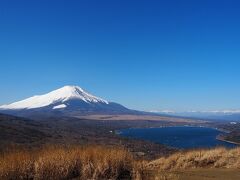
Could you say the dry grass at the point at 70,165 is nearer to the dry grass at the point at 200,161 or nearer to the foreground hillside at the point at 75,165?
the foreground hillside at the point at 75,165

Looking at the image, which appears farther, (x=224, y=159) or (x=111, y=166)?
(x=224, y=159)

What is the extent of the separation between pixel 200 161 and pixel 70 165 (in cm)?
705

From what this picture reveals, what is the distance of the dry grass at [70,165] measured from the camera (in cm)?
1016

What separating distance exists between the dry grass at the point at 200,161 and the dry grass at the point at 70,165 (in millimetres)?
4014

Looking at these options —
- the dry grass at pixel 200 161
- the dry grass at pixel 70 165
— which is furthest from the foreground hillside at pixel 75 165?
the dry grass at pixel 200 161

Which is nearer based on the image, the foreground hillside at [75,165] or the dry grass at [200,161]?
the foreground hillside at [75,165]

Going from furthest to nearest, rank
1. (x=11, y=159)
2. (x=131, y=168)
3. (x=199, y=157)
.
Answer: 1. (x=199, y=157)
2. (x=131, y=168)
3. (x=11, y=159)

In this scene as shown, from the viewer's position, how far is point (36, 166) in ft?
33.7

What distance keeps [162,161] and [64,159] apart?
630cm

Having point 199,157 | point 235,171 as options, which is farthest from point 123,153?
point 199,157

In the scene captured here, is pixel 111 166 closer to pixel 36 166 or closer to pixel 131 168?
pixel 131 168

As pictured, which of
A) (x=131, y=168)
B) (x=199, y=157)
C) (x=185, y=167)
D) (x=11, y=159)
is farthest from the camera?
(x=199, y=157)

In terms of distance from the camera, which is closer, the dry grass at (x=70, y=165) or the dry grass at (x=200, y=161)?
the dry grass at (x=70, y=165)

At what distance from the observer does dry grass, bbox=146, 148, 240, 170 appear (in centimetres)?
1529
